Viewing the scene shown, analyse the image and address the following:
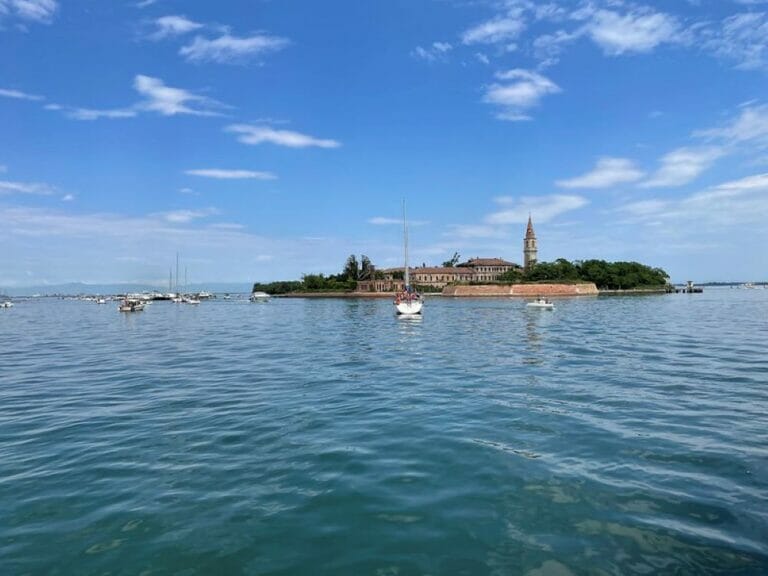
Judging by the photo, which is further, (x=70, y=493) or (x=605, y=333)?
(x=605, y=333)

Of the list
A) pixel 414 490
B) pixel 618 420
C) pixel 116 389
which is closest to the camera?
pixel 414 490

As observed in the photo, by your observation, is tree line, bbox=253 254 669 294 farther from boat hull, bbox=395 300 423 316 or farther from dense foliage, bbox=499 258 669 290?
boat hull, bbox=395 300 423 316

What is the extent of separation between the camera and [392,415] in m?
12.6

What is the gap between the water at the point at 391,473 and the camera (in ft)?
19.7

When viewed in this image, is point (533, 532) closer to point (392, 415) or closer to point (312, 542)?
point (312, 542)

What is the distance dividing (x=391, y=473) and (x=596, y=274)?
166 meters

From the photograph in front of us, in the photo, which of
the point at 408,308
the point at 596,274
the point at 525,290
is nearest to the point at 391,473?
the point at 408,308

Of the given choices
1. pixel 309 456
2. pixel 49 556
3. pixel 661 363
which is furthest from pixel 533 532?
pixel 661 363

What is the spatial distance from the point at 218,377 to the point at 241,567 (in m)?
13.9

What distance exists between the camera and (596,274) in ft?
527

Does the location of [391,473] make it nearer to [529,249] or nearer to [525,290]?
[525,290]

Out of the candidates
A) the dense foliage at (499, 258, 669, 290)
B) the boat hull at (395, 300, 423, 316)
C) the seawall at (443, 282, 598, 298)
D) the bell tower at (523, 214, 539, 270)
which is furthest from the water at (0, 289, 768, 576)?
the bell tower at (523, 214, 539, 270)

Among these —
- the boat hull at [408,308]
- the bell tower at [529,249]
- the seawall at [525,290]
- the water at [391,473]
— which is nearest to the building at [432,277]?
the bell tower at [529,249]

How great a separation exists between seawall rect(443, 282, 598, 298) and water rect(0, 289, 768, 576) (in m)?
129
